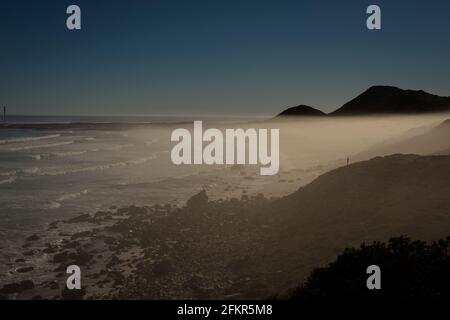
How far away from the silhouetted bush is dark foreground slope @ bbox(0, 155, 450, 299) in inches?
104

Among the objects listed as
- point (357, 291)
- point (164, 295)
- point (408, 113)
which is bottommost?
point (164, 295)

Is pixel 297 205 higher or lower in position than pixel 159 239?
higher

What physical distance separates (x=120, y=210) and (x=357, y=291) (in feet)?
74.4

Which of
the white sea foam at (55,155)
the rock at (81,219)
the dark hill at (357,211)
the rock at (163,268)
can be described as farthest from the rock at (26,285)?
the white sea foam at (55,155)

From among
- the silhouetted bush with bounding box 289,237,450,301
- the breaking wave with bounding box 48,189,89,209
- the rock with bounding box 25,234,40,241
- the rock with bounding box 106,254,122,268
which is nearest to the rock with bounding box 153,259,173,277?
the rock with bounding box 106,254,122,268

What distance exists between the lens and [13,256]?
73.0 feet

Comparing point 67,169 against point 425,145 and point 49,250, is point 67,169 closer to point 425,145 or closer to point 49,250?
point 49,250

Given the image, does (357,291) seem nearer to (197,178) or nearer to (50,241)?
(50,241)

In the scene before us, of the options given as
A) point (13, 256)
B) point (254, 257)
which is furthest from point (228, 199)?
point (13, 256)

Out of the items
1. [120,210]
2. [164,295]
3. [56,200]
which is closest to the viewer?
[164,295]

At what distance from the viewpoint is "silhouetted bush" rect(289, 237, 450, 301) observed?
1299cm

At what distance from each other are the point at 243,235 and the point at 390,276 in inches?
467

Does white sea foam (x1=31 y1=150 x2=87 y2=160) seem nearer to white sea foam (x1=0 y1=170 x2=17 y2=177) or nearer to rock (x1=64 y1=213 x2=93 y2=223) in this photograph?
white sea foam (x1=0 y1=170 x2=17 y2=177)

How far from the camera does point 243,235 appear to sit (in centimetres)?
2462
